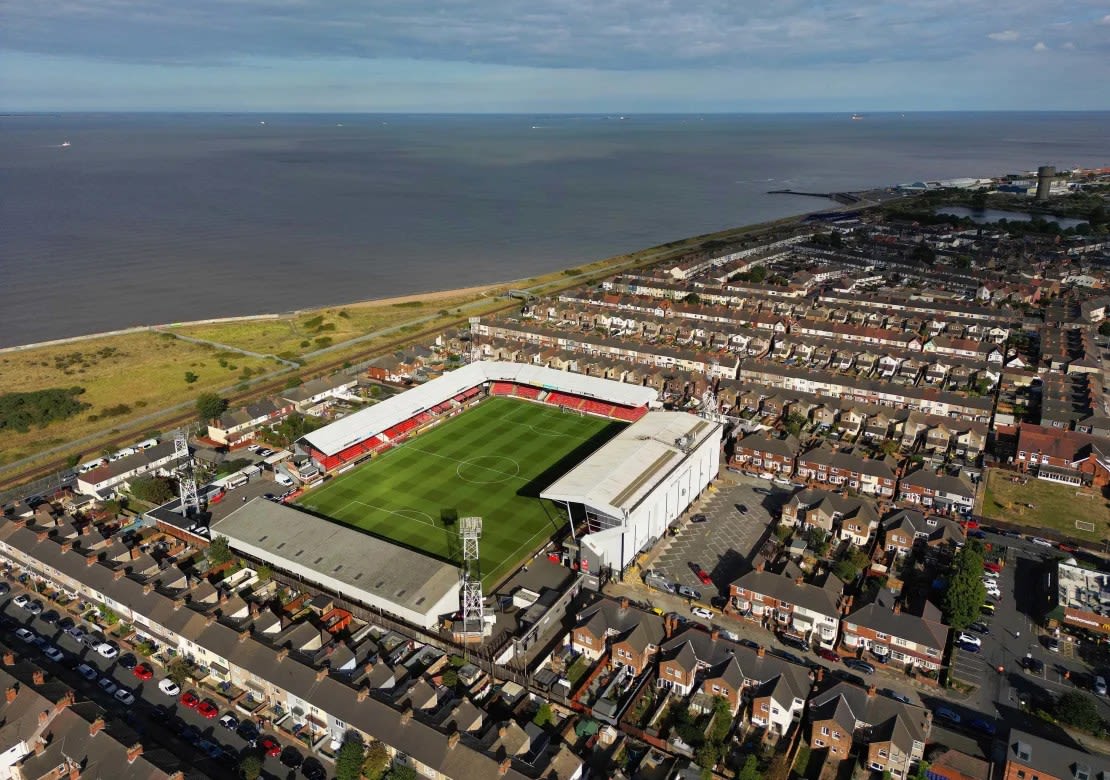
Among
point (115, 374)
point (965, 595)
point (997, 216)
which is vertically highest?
point (997, 216)

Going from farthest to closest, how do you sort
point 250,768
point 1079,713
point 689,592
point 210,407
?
point 210,407
point 689,592
point 1079,713
point 250,768

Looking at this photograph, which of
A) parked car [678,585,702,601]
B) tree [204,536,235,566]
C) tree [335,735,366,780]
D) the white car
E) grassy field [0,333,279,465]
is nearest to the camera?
tree [335,735,366,780]

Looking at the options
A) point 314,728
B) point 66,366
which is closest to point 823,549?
point 314,728

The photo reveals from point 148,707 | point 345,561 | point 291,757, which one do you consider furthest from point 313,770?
point 345,561

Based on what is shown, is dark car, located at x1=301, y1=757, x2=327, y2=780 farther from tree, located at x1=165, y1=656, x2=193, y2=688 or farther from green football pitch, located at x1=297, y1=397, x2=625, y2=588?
green football pitch, located at x1=297, y1=397, x2=625, y2=588

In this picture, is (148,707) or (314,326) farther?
(314,326)

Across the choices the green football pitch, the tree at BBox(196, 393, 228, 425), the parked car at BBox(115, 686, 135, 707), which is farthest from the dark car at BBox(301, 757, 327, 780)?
the tree at BBox(196, 393, 228, 425)

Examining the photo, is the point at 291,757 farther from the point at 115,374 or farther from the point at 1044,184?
the point at 1044,184

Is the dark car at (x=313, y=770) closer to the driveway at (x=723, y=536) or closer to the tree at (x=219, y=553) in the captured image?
the tree at (x=219, y=553)
